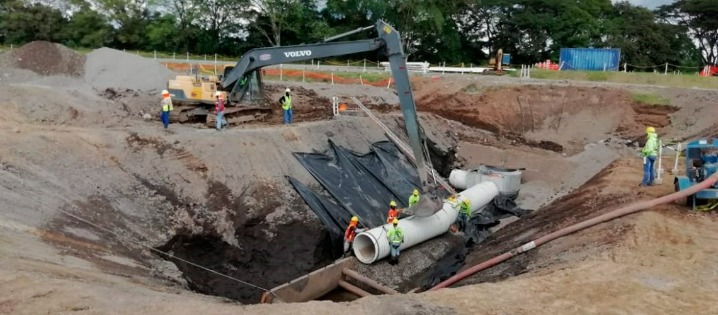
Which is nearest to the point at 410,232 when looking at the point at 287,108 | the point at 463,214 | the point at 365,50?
the point at 463,214

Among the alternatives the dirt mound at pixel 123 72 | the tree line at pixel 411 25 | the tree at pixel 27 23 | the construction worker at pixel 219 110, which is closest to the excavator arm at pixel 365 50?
the construction worker at pixel 219 110

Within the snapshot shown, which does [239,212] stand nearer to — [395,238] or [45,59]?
[395,238]

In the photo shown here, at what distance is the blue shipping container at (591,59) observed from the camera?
35812 millimetres

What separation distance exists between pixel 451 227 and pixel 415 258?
2.19 metres

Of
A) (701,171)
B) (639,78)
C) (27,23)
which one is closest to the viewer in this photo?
(701,171)

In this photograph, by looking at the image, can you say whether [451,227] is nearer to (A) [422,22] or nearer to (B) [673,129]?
(B) [673,129]

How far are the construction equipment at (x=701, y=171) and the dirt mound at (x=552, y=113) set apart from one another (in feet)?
36.9

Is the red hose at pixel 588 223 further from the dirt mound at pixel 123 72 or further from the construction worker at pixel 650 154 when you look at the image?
the dirt mound at pixel 123 72

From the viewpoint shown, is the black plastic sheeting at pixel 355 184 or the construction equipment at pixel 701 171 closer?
the construction equipment at pixel 701 171

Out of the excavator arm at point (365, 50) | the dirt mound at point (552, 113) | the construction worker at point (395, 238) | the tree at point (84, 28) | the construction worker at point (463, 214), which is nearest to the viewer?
the construction worker at point (395, 238)

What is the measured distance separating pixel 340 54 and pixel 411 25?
3277 cm

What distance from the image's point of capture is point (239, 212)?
47.4ft

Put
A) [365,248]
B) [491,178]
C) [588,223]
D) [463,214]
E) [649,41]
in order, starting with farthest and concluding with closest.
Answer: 1. [649,41]
2. [491,178]
3. [463,214]
4. [365,248]
5. [588,223]

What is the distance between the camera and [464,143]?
965 inches
